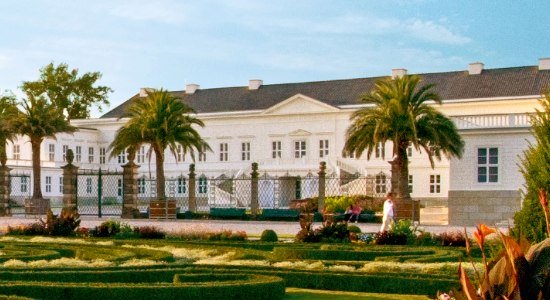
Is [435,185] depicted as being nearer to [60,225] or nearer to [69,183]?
[69,183]

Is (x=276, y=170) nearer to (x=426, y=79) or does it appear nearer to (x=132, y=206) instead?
(x=426, y=79)

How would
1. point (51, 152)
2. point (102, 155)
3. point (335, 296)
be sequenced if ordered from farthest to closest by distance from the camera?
point (102, 155), point (51, 152), point (335, 296)

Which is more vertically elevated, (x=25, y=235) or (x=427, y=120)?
(x=427, y=120)

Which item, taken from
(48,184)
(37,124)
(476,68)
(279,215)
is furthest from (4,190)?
(476,68)

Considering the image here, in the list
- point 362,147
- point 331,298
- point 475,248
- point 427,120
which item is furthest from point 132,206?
point 331,298

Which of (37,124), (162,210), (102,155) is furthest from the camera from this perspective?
(102,155)

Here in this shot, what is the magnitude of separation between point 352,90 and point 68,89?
33015 mm

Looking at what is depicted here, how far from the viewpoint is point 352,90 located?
69.4 meters

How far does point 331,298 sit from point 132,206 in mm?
30593

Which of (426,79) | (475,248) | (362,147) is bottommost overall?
(475,248)

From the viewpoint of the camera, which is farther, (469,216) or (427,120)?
(427,120)

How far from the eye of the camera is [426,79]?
6788 centimetres

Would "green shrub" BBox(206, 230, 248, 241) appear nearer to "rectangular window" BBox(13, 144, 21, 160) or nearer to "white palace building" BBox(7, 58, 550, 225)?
"white palace building" BBox(7, 58, 550, 225)

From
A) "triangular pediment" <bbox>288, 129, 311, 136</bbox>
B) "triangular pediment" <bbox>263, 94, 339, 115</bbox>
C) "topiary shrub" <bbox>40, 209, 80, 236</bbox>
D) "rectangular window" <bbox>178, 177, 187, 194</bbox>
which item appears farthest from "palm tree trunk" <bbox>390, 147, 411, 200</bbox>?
"rectangular window" <bbox>178, 177, 187, 194</bbox>
